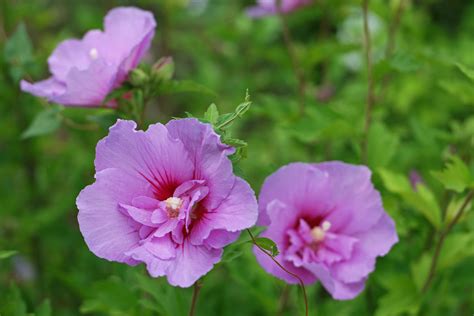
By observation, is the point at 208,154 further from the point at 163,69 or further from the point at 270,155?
the point at 270,155

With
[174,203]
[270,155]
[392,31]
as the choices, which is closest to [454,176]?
[174,203]

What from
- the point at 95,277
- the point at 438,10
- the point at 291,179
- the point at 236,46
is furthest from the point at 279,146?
the point at 438,10

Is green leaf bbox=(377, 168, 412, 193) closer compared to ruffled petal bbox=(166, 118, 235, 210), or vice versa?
ruffled petal bbox=(166, 118, 235, 210)

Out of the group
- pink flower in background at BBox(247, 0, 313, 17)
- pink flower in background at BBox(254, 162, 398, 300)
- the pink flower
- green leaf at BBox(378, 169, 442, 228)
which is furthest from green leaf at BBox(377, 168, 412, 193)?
pink flower in background at BBox(247, 0, 313, 17)

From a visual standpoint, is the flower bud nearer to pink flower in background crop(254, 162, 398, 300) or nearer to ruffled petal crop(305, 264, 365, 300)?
pink flower in background crop(254, 162, 398, 300)

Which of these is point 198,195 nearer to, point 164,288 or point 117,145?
point 117,145
